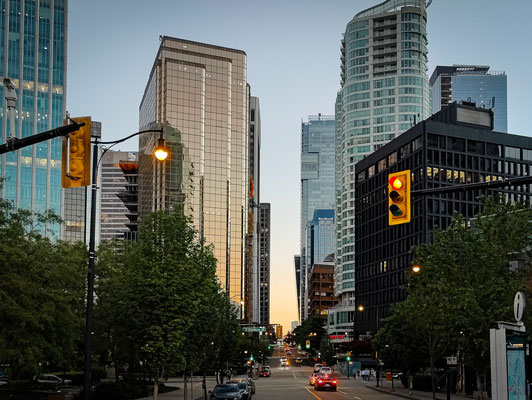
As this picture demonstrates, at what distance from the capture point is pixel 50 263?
39.5 meters

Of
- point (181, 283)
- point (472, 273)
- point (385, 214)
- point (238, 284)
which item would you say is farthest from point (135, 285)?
point (238, 284)

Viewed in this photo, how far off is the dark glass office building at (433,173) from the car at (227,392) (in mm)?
86361

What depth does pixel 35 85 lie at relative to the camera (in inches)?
7096

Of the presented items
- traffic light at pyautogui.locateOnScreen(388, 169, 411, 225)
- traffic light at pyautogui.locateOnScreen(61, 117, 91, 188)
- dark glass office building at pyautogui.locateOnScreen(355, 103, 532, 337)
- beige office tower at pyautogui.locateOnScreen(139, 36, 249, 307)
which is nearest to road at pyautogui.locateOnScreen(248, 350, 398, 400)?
traffic light at pyautogui.locateOnScreen(388, 169, 411, 225)

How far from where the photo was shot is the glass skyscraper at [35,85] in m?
176

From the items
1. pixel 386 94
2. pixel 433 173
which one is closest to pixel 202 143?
pixel 386 94

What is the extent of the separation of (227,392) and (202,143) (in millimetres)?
134267

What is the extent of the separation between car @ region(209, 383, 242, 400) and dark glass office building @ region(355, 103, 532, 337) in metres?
86.4

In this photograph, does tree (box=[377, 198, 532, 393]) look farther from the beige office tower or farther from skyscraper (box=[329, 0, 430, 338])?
skyscraper (box=[329, 0, 430, 338])

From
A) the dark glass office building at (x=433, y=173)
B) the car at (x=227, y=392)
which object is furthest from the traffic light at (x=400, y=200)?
the dark glass office building at (x=433, y=173)

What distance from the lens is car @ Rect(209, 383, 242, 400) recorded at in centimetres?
3722

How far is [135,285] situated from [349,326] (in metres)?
158

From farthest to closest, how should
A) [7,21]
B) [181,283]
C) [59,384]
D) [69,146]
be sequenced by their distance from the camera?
[7,21] → [59,384] → [181,283] → [69,146]

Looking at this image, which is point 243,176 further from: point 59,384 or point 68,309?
point 68,309
